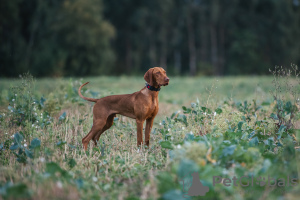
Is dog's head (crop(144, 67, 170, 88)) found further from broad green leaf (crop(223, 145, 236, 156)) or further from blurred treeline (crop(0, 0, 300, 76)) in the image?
blurred treeline (crop(0, 0, 300, 76))

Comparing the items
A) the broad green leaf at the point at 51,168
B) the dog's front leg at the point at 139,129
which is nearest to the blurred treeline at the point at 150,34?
the dog's front leg at the point at 139,129

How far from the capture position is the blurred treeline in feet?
99.8

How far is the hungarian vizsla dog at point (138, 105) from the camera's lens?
4492mm

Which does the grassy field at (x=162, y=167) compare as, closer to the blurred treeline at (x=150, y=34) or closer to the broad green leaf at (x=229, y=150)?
the broad green leaf at (x=229, y=150)

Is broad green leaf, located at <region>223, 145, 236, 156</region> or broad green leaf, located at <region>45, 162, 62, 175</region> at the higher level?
broad green leaf, located at <region>223, 145, 236, 156</region>

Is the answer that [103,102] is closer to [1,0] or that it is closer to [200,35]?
[1,0]

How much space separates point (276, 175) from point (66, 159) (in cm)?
270

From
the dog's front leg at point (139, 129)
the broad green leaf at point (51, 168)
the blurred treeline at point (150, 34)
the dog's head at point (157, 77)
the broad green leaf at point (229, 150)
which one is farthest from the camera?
the blurred treeline at point (150, 34)

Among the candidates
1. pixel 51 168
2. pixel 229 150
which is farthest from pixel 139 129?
pixel 51 168

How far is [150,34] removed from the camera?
40.0 meters

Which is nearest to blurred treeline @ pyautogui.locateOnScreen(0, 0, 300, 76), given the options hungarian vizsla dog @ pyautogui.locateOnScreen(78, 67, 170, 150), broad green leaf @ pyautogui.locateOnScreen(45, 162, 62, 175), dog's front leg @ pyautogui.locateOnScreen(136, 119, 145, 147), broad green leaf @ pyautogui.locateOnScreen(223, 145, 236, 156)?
hungarian vizsla dog @ pyautogui.locateOnScreen(78, 67, 170, 150)

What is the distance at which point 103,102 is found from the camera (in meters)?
4.76

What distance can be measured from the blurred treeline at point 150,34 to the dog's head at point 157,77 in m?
25.1

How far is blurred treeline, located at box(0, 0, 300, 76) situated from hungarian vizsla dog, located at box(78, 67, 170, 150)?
24644mm
